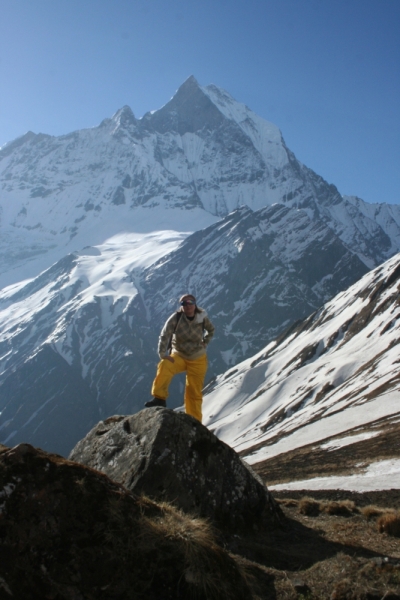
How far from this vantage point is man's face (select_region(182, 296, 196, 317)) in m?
13.8

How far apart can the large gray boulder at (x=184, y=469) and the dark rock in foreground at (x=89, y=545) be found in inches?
109

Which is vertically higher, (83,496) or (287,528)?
(83,496)

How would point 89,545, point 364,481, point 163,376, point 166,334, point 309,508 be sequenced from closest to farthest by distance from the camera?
point 89,545 < point 309,508 < point 163,376 < point 166,334 < point 364,481

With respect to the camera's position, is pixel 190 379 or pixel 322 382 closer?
pixel 190 379

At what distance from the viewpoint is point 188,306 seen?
13.8 metres

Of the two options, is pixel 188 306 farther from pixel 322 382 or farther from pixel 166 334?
pixel 322 382

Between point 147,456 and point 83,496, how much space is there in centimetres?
335

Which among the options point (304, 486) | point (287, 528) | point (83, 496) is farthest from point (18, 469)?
point (304, 486)

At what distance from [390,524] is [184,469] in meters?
4.60

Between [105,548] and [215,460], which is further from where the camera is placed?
[215,460]

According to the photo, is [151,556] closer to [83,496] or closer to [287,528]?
[83,496]

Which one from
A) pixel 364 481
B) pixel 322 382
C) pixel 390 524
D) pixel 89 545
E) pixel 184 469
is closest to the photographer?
pixel 89 545

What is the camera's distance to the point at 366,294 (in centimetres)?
15788

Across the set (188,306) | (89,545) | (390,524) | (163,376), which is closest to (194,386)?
(163,376)
